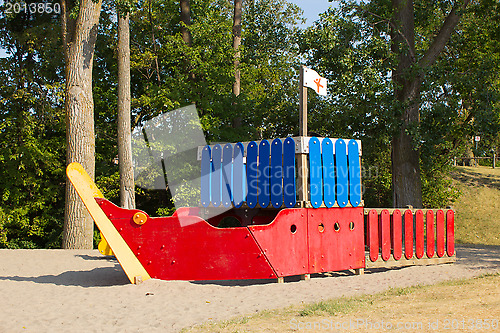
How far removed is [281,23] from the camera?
3275cm

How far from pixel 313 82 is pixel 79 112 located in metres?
7.63

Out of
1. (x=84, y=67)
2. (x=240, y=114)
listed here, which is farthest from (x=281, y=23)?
(x=84, y=67)

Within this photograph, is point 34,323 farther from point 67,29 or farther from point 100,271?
point 67,29

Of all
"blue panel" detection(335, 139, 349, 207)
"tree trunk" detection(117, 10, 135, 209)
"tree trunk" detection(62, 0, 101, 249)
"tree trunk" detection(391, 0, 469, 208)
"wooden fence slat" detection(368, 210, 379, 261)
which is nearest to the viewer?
"blue panel" detection(335, 139, 349, 207)

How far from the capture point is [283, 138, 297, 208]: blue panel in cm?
796

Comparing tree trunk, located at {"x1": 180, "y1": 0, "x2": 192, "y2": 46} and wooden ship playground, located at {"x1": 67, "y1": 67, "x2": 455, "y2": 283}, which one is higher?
tree trunk, located at {"x1": 180, "y1": 0, "x2": 192, "y2": 46}

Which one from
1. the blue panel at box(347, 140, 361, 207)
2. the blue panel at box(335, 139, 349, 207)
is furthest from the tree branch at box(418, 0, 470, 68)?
the blue panel at box(335, 139, 349, 207)

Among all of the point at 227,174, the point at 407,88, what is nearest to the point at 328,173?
the point at 227,174

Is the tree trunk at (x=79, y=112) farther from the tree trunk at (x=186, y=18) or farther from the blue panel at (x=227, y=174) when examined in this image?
the tree trunk at (x=186, y=18)

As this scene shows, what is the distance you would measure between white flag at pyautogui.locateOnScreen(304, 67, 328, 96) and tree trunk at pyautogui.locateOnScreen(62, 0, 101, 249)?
294 inches

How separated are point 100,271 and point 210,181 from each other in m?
2.79

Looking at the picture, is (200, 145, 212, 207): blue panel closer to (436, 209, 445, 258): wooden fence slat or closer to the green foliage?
(436, 209, 445, 258): wooden fence slat

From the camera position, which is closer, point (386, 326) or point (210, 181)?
point (386, 326)

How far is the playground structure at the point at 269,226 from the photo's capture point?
298 inches
